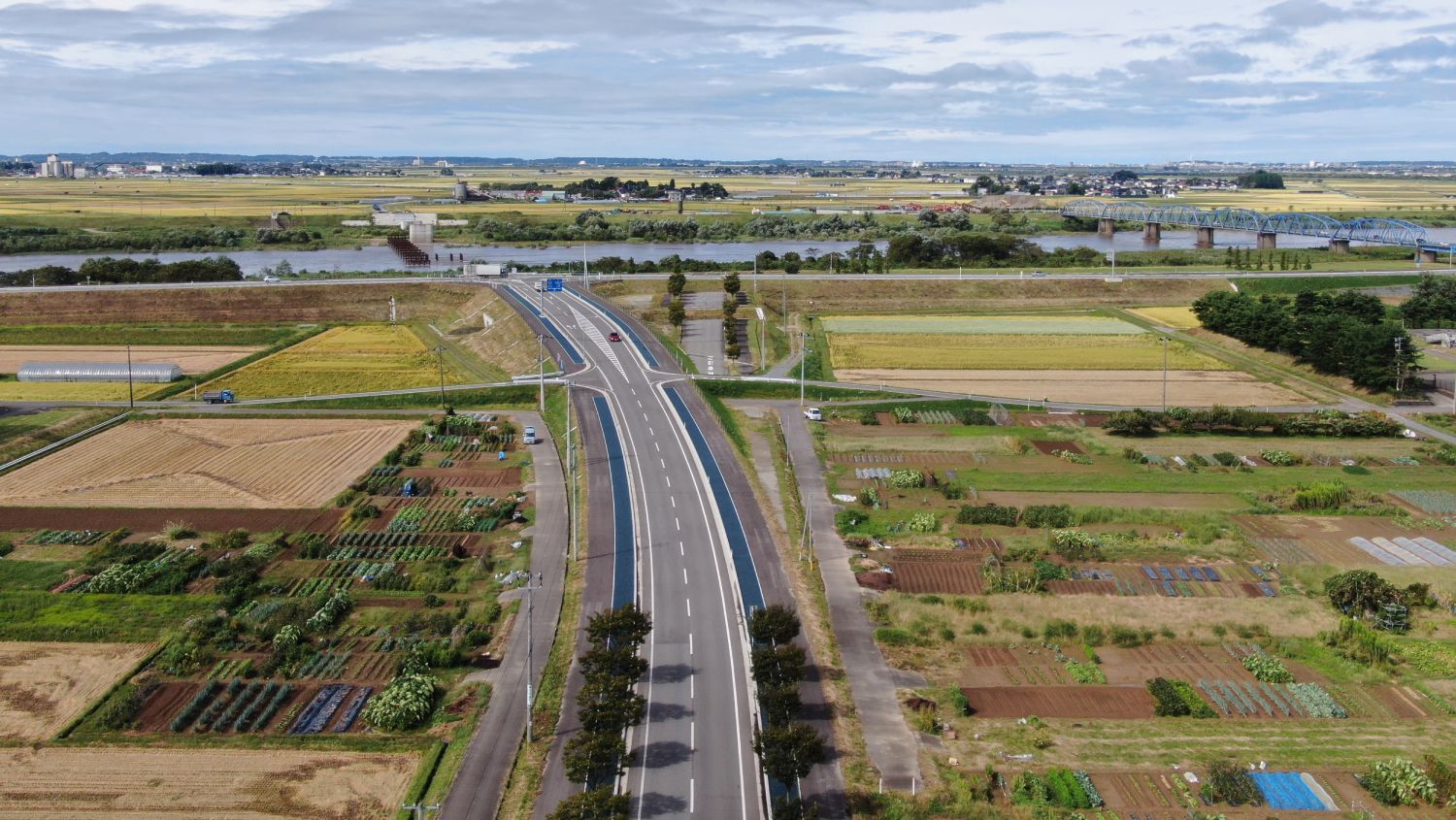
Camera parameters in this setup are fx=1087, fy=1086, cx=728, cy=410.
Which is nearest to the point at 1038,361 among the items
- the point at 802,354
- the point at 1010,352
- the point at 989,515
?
the point at 1010,352

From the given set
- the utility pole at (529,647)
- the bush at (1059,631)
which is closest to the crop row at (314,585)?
the utility pole at (529,647)

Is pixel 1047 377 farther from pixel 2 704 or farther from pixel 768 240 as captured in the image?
pixel 768 240

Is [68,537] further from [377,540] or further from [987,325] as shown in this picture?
[987,325]

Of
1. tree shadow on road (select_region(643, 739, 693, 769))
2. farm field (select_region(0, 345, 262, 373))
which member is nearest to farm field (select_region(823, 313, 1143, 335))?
farm field (select_region(0, 345, 262, 373))

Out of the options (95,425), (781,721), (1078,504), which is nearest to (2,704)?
(781,721)

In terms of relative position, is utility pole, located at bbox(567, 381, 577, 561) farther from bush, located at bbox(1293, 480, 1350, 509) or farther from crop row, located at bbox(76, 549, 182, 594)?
bush, located at bbox(1293, 480, 1350, 509)

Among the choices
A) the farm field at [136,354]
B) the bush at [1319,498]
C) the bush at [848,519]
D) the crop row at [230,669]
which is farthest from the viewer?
the farm field at [136,354]

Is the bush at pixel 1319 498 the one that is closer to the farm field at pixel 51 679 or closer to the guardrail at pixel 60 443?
the farm field at pixel 51 679
